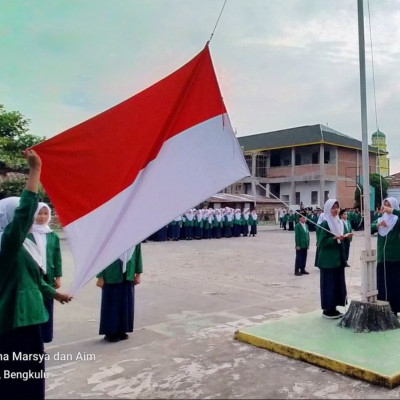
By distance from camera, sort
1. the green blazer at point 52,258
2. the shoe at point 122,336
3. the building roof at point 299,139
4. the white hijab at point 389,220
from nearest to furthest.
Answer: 1. the green blazer at point 52,258
2. the shoe at point 122,336
3. the white hijab at point 389,220
4. the building roof at point 299,139

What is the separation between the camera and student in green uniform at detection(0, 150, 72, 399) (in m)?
2.36

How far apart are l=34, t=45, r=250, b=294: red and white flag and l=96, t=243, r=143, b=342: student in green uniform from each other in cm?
156

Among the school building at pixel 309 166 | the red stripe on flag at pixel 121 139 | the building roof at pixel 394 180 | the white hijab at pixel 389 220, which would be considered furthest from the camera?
the school building at pixel 309 166

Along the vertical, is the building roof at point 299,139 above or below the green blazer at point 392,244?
above

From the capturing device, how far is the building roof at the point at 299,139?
36.0m

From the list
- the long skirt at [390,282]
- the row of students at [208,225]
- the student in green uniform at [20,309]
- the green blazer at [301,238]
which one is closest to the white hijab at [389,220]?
the long skirt at [390,282]

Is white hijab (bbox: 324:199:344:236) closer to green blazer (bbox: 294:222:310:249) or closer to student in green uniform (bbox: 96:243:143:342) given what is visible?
student in green uniform (bbox: 96:243:143:342)

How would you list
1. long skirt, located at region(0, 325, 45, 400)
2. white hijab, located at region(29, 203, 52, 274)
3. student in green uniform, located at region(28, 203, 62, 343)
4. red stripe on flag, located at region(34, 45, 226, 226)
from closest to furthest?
long skirt, located at region(0, 325, 45, 400) < red stripe on flag, located at region(34, 45, 226, 226) < white hijab, located at region(29, 203, 52, 274) < student in green uniform, located at region(28, 203, 62, 343)

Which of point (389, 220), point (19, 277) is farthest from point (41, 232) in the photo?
point (389, 220)

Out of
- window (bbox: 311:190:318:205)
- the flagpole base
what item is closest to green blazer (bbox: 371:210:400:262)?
the flagpole base

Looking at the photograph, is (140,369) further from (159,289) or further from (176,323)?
(159,289)

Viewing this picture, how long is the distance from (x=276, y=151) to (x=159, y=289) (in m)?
33.3

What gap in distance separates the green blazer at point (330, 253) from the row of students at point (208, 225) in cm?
1270

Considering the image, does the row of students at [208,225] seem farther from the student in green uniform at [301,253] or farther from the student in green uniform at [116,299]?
the student in green uniform at [116,299]
